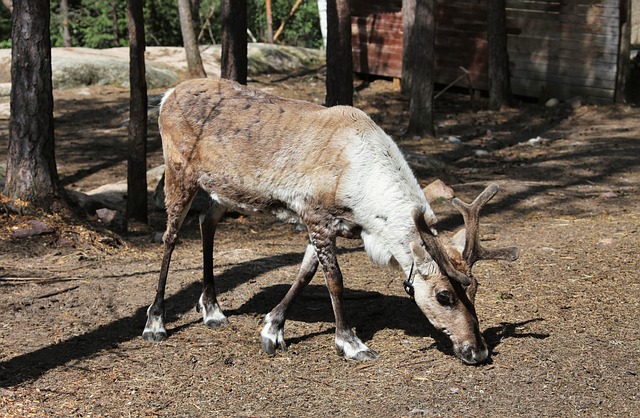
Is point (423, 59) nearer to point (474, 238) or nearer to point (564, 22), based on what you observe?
point (564, 22)

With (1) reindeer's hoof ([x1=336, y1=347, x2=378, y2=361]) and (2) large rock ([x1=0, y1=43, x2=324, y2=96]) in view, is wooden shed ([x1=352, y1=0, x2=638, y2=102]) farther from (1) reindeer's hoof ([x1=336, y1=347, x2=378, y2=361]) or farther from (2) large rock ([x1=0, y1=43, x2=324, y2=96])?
(1) reindeer's hoof ([x1=336, y1=347, x2=378, y2=361])

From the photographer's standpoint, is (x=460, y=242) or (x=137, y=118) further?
(x=137, y=118)

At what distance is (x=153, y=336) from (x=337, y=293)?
4.56 feet

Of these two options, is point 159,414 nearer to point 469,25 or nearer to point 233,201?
point 233,201

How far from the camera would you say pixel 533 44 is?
664 inches

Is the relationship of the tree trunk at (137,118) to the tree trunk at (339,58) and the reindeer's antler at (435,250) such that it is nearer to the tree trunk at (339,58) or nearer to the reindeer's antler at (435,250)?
the tree trunk at (339,58)

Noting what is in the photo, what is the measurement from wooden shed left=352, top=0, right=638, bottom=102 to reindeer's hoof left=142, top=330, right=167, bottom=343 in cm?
1252

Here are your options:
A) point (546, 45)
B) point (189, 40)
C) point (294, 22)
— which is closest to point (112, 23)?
point (294, 22)

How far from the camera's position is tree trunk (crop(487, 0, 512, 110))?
1587cm

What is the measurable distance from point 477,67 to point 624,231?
402 inches

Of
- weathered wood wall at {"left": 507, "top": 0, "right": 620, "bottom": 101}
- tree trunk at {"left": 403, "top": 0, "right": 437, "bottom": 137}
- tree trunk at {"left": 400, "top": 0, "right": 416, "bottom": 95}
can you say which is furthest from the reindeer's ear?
weathered wood wall at {"left": 507, "top": 0, "right": 620, "bottom": 101}

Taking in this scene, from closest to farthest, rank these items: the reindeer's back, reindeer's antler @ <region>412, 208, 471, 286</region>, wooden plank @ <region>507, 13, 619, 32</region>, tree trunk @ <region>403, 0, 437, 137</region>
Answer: reindeer's antler @ <region>412, 208, 471, 286</region>
the reindeer's back
tree trunk @ <region>403, 0, 437, 137</region>
wooden plank @ <region>507, 13, 619, 32</region>

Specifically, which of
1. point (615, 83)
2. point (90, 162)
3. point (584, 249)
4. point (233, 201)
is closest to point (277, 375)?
point (233, 201)

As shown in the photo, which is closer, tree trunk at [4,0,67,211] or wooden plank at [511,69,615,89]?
tree trunk at [4,0,67,211]
